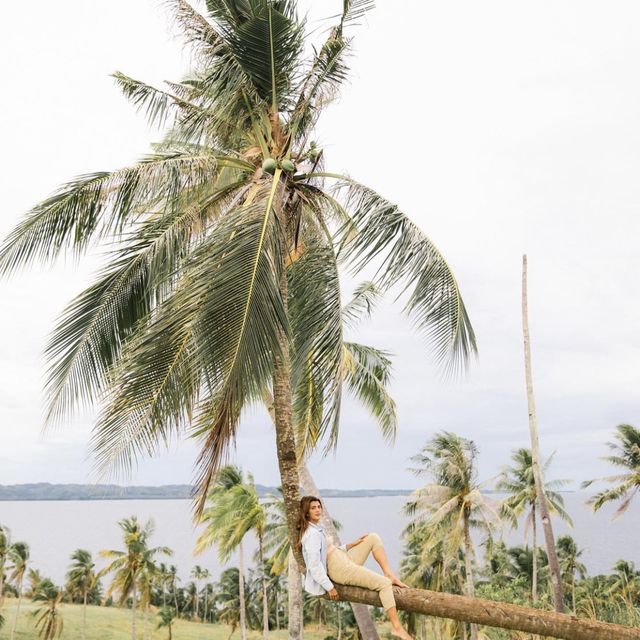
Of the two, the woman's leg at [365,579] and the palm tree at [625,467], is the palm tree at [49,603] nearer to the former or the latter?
the palm tree at [625,467]

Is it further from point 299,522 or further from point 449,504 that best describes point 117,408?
point 449,504

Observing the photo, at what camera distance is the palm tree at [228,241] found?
615cm

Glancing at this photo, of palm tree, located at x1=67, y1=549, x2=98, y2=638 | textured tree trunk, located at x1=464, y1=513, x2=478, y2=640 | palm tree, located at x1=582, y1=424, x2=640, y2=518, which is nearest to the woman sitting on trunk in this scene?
textured tree trunk, located at x1=464, y1=513, x2=478, y2=640

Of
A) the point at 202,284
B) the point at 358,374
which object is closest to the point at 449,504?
the point at 358,374

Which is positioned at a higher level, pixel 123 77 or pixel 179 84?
pixel 179 84

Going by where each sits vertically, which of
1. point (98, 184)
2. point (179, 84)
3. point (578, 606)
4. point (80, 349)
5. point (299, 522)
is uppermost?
point (179, 84)

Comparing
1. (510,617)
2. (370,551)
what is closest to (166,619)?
(370,551)

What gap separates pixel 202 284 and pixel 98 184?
8.06 feet

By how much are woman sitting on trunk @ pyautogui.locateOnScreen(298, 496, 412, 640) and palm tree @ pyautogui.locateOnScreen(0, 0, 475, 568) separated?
41 cm

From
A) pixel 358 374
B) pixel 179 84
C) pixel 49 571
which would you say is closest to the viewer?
pixel 179 84

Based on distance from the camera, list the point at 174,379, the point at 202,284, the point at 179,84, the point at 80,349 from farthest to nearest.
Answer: the point at 179,84 → the point at 80,349 → the point at 174,379 → the point at 202,284

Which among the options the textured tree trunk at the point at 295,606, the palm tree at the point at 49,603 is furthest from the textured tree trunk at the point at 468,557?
the palm tree at the point at 49,603

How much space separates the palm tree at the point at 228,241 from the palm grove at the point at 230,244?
2cm

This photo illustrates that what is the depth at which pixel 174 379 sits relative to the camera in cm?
634
